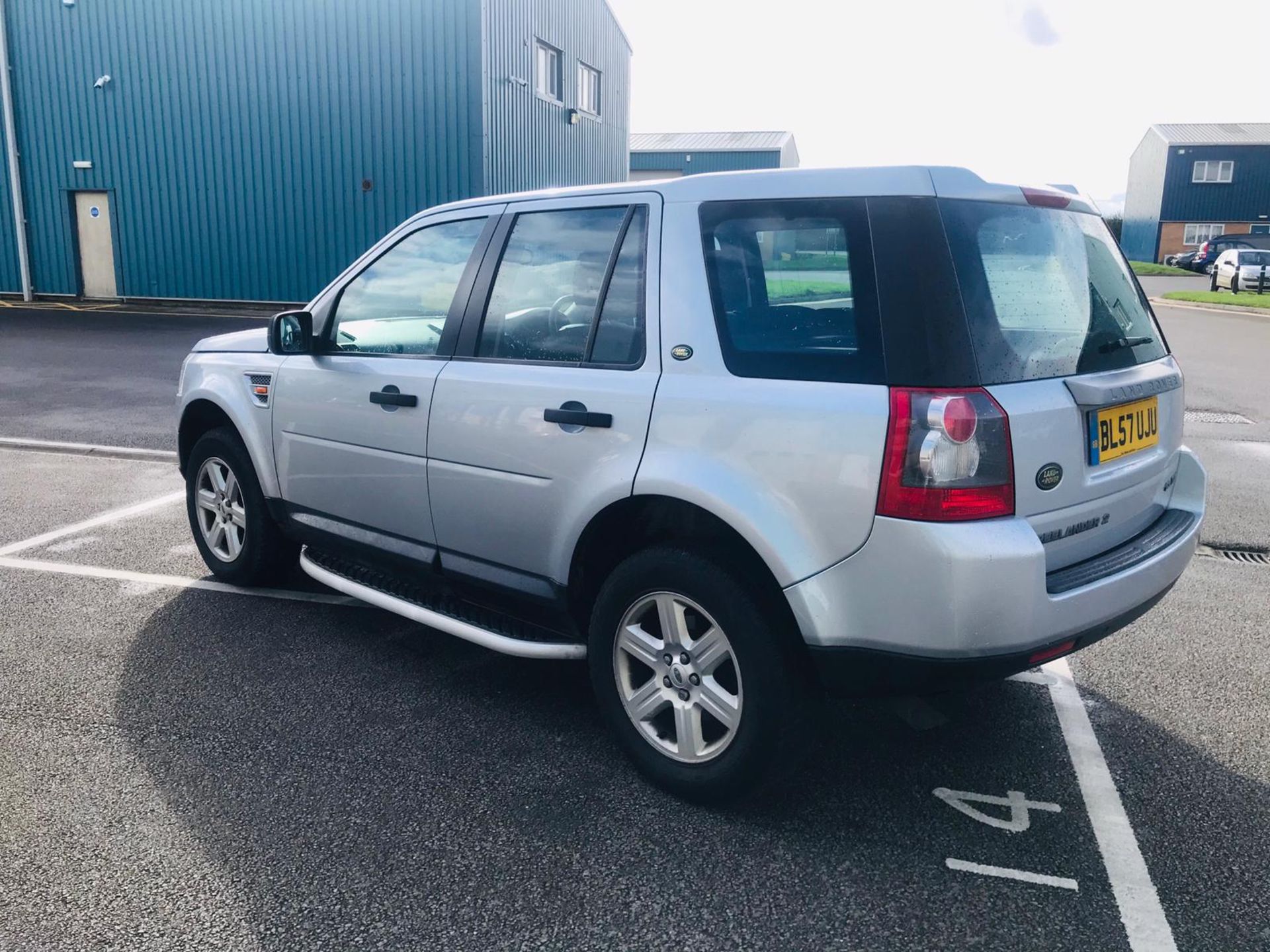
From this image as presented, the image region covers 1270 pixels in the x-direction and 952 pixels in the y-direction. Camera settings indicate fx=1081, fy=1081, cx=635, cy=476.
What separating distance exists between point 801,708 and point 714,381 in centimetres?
93

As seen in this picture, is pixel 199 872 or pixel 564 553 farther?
pixel 564 553

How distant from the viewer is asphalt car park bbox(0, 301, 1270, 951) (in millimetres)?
2623

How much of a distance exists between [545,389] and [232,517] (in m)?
2.36

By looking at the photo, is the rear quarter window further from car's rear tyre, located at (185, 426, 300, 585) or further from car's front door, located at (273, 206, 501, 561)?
car's rear tyre, located at (185, 426, 300, 585)

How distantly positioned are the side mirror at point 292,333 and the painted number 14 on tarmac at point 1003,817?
2971mm

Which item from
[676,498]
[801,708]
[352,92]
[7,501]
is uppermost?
[352,92]

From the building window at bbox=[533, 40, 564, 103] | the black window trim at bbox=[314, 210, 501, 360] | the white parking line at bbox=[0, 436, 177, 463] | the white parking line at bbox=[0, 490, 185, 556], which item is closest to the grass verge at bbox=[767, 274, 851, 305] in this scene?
the black window trim at bbox=[314, 210, 501, 360]

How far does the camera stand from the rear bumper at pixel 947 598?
8.68 feet

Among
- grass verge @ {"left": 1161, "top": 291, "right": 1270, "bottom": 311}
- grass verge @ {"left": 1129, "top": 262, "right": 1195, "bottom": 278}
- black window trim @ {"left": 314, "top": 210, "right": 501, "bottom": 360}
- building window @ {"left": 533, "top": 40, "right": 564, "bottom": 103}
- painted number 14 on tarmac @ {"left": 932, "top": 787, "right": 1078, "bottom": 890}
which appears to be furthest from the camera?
grass verge @ {"left": 1129, "top": 262, "right": 1195, "bottom": 278}

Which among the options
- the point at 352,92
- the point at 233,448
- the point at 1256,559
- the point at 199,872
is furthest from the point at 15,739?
the point at 352,92

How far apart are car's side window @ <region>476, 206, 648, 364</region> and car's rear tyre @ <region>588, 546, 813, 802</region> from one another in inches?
28.0

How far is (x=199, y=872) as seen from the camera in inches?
110

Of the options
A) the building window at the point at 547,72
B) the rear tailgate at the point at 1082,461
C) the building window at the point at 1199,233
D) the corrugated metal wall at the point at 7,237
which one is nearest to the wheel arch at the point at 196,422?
the rear tailgate at the point at 1082,461

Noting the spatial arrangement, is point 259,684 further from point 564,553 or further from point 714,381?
point 714,381
